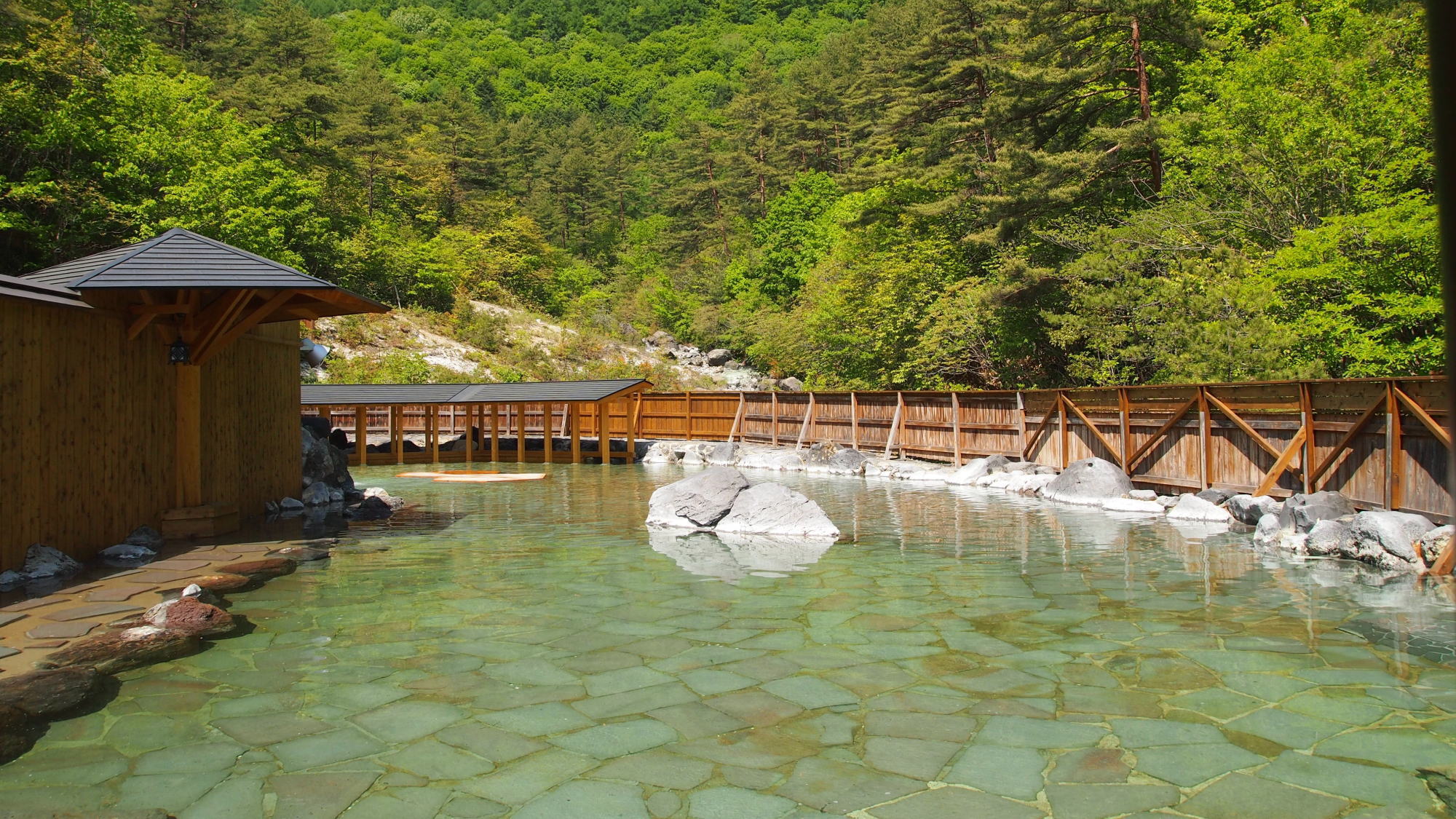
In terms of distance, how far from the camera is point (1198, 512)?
39.7 feet

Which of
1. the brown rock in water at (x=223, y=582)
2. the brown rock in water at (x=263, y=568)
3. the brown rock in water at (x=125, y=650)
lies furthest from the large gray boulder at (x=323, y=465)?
the brown rock in water at (x=125, y=650)

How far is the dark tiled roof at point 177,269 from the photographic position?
8898mm

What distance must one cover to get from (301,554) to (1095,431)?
12.3 metres

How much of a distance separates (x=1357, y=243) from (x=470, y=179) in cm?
4726

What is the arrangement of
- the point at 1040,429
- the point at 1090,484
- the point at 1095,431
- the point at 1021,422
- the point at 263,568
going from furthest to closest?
the point at 1021,422
the point at 1040,429
the point at 1095,431
the point at 1090,484
the point at 263,568

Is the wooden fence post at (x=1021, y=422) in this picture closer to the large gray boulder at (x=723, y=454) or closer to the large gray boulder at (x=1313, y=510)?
the large gray boulder at (x=1313, y=510)

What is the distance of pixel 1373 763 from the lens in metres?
4.16

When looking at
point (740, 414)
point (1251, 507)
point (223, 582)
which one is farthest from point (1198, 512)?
point (740, 414)

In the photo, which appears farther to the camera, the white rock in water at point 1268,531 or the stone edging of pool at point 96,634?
the white rock in water at point 1268,531

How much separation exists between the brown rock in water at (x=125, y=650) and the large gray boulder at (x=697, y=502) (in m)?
6.67

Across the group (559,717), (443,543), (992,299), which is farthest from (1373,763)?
(992,299)

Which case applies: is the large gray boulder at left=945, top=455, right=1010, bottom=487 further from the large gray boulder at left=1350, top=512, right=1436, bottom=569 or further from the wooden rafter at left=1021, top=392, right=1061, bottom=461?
the large gray boulder at left=1350, top=512, right=1436, bottom=569

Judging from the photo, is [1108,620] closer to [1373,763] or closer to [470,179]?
[1373,763]

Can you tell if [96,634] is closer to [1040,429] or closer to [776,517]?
[776,517]
